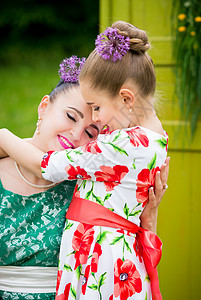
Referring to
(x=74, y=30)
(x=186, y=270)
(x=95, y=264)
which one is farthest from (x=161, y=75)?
(x=74, y=30)

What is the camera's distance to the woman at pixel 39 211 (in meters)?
1.59

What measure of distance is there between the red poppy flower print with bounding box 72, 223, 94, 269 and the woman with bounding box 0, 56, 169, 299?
0.09 m

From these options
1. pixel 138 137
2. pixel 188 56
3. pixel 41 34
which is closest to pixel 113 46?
pixel 138 137

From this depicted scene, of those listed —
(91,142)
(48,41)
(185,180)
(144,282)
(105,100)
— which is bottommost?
(48,41)

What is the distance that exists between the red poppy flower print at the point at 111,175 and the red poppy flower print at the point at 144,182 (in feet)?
0.20

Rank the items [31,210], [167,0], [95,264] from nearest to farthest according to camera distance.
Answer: [95,264]
[31,210]
[167,0]

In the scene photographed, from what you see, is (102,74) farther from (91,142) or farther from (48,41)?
(48,41)

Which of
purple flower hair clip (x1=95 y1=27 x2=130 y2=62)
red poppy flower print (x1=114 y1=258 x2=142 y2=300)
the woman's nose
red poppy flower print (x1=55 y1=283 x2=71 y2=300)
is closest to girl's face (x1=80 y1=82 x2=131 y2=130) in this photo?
the woman's nose

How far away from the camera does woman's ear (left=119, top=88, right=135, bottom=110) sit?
4.85 ft

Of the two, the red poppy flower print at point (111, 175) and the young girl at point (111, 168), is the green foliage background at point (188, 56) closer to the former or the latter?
the young girl at point (111, 168)

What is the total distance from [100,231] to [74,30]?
815cm

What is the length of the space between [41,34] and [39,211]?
821 centimetres

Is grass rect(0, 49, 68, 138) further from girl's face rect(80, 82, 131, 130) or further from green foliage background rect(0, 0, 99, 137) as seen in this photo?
girl's face rect(80, 82, 131, 130)

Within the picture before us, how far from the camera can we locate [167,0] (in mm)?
2811
